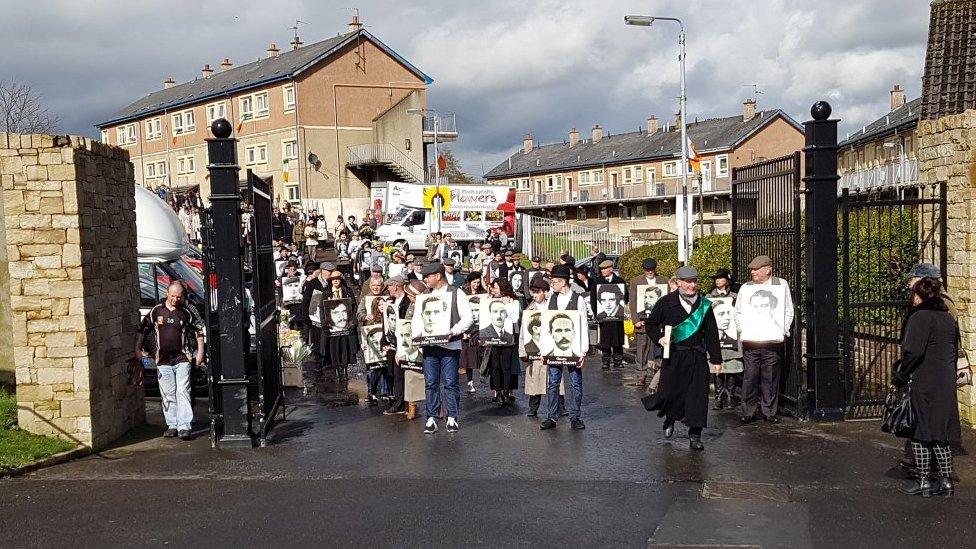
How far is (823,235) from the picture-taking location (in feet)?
34.4

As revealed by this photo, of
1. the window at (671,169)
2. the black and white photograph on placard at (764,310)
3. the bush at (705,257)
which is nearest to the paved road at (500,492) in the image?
the black and white photograph on placard at (764,310)

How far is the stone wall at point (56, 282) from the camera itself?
31.5 ft

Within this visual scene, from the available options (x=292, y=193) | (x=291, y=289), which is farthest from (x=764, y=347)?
(x=292, y=193)

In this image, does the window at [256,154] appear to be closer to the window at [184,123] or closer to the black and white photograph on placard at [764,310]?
the window at [184,123]

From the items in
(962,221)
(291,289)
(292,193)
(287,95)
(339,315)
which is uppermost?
(287,95)

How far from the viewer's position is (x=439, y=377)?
11.2 metres

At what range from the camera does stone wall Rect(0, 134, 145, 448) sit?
378 inches

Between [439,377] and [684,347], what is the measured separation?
9.93ft

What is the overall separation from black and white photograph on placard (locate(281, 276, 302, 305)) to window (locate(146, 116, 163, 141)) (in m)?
50.4

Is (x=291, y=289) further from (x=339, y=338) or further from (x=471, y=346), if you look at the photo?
(x=471, y=346)

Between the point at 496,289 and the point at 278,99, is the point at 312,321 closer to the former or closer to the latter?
the point at 496,289

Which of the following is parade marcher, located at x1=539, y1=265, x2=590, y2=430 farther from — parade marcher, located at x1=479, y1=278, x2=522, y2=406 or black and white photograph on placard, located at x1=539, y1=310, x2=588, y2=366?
parade marcher, located at x1=479, y1=278, x2=522, y2=406

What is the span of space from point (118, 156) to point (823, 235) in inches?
319

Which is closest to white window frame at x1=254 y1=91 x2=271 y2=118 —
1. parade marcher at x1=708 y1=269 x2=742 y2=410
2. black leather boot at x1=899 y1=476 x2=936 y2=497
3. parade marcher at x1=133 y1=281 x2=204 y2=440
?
parade marcher at x1=133 y1=281 x2=204 y2=440
